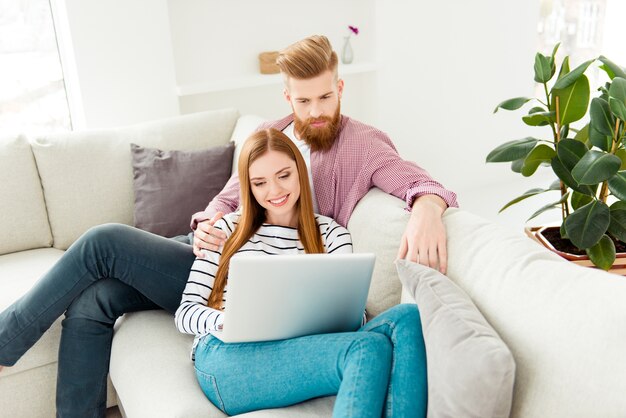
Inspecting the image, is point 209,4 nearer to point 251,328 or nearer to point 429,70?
point 429,70

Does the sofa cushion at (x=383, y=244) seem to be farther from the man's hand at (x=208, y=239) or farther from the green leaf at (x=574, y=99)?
the green leaf at (x=574, y=99)

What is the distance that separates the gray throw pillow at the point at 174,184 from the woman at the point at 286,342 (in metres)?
0.57

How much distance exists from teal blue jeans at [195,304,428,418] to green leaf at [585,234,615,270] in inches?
29.5

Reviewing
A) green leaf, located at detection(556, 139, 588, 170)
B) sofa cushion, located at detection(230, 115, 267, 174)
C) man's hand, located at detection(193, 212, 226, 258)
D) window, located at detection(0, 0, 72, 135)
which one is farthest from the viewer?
window, located at detection(0, 0, 72, 135)

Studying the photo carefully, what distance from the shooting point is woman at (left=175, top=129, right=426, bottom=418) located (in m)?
1.32

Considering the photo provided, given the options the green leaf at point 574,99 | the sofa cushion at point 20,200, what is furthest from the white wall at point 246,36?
the green leaf at point 574,99

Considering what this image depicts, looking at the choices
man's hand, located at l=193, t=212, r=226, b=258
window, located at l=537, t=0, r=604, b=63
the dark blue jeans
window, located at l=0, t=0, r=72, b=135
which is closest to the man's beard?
man's hand, located at l=193, t=212, r=226, b=258

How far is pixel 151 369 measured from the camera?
1.70 meters

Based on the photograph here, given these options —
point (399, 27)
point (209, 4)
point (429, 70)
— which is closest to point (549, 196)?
point (429, 70)

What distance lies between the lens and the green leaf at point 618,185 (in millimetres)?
1780

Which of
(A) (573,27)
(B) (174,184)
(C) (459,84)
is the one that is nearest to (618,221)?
(B) (174,184)

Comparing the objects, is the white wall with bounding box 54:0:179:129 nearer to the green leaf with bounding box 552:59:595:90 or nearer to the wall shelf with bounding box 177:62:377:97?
the wall shelf with bounding box 177:62:377:97

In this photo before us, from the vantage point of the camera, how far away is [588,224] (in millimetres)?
1824

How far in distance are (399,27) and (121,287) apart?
251cm
